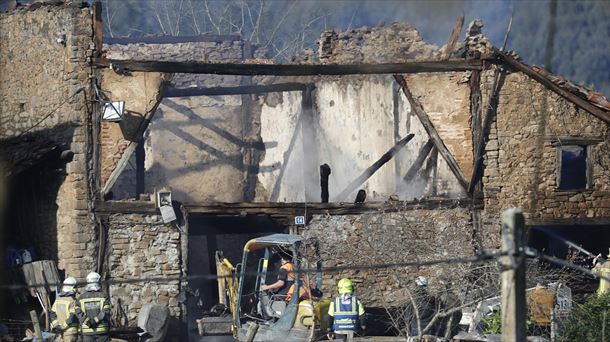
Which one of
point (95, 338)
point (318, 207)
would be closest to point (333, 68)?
point (318, 207)

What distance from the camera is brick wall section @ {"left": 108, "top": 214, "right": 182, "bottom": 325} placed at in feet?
71.1

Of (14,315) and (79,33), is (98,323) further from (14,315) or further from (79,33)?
(79,33)

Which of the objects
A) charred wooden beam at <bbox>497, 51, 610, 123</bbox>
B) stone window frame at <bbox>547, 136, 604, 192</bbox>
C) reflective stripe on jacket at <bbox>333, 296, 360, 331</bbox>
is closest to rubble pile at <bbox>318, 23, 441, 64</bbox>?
charred wooden beam at <bbox>497, 51, 610, 123</bbox>

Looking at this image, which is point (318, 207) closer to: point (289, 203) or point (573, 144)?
point (289, 203)

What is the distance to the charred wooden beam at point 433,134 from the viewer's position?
22.6 metres

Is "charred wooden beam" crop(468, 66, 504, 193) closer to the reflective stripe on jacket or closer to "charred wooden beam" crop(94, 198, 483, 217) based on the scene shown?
"charred wooden beam" crop(94, 198, 483, 217)

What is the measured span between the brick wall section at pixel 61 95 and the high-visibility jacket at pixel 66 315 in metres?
4.50

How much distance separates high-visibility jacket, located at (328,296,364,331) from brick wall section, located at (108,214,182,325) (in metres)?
5.51

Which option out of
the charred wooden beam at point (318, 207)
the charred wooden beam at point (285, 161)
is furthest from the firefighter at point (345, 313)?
the charred wooden beam at point (285, 161)

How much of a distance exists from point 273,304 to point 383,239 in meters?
4.41

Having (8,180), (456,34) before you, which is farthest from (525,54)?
(8,180)

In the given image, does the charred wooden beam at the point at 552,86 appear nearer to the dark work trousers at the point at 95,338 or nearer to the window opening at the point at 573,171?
the window opening at the point at 573,171

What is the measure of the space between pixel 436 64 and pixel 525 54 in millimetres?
4863

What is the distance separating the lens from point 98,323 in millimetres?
16625
